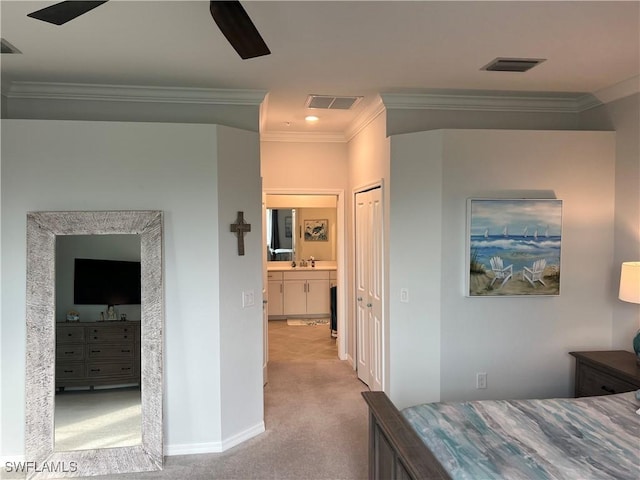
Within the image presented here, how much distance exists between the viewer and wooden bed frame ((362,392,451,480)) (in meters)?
1.80

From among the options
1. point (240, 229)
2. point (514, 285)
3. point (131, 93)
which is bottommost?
point (514, 285)

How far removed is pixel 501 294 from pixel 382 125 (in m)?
1.71

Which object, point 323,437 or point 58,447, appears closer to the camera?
point 58,447

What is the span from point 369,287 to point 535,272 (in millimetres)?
1537

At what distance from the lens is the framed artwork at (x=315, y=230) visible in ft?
28.2

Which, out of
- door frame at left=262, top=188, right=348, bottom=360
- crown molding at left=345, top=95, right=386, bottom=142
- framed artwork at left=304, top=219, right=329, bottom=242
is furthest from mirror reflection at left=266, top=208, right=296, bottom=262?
crown molding at left=345, top=95, right=386, bottom=142

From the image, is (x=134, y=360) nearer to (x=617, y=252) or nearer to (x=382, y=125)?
(x=382, y=125)

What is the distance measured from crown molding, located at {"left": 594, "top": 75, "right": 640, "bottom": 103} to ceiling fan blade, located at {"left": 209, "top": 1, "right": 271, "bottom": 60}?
2948 mm

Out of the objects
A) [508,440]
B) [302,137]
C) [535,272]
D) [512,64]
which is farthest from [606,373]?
[302,137]

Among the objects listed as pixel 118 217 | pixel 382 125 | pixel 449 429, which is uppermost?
pixel 382 125

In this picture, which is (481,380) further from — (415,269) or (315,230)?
(315,230)

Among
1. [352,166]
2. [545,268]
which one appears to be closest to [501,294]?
[545,268]

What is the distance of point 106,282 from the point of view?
3.31 meters

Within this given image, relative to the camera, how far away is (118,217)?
3205 mm
